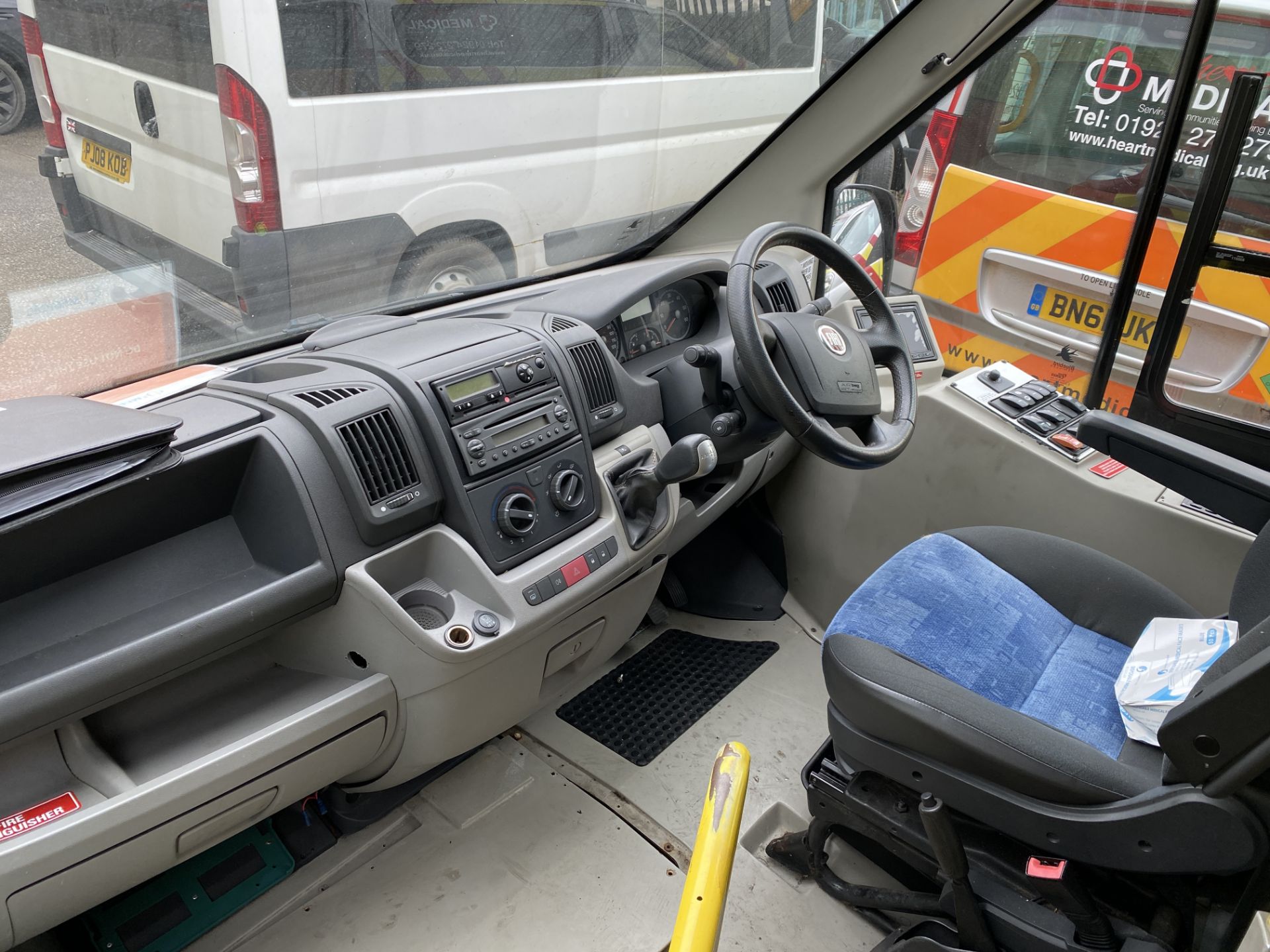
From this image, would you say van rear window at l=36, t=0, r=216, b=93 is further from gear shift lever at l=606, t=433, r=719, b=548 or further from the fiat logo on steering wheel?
the fiat logo on steering wheel

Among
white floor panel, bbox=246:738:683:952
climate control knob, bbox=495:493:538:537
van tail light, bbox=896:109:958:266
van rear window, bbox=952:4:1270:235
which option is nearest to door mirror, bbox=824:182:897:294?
van tail light, bbox=896:109:958:266

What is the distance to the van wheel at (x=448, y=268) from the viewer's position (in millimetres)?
2139

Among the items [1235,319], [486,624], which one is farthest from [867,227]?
[486,624]

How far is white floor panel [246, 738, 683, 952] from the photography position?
1.66m

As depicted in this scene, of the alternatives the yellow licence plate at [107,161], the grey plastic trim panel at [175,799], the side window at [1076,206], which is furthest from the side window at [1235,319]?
the yellow licence plate at [107,161]

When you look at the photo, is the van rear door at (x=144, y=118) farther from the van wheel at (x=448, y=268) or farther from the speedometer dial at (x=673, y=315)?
the speedometer dial at (x=673, y=315)

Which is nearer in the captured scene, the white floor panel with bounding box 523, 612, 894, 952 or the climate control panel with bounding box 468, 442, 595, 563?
the climate control panel with bounding box 468, 442, 595, 563

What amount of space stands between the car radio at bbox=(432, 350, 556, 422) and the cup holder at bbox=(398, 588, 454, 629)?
297 millimetres

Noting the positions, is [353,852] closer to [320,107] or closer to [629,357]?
[629,357]

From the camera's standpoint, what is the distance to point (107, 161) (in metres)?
1.68

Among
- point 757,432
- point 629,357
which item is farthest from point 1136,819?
point 629,357

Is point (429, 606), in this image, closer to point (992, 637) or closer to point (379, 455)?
point (379, 455)

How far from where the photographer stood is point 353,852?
5.95ft

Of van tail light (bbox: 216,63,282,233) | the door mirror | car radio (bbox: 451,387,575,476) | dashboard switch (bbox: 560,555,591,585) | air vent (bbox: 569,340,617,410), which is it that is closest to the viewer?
car radio (bbox: 451,387,575,476)
